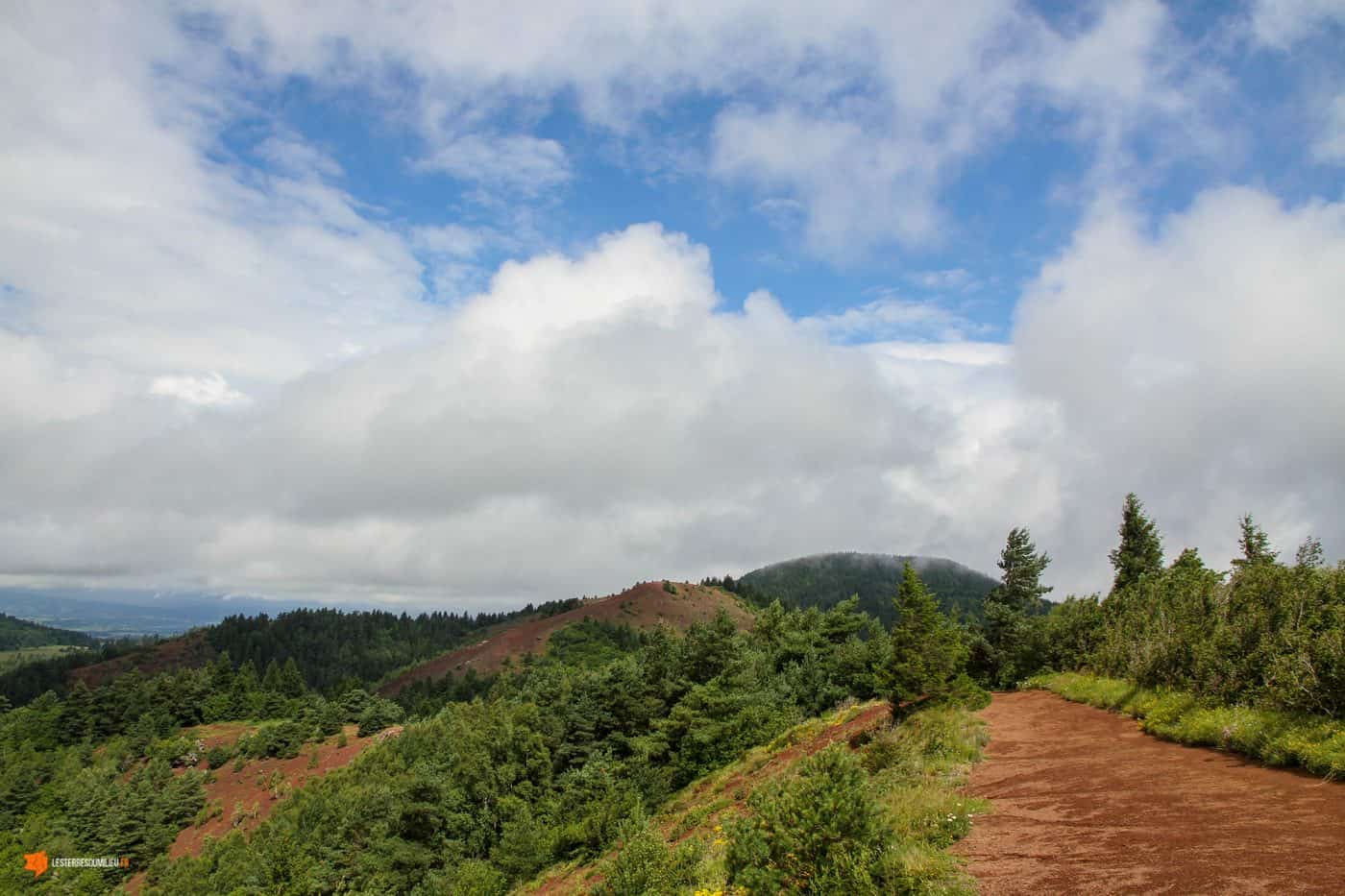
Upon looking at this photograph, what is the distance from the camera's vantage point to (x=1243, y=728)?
16734mm

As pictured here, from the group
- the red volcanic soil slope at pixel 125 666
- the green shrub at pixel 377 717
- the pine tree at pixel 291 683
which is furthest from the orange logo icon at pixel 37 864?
the red volcanic soil slope at pixel 125 666

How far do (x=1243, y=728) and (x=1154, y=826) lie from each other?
7.64 m

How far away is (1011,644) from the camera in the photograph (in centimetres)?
4472

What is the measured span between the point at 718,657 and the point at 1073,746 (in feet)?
108

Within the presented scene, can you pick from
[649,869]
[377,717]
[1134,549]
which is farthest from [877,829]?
[377,717]

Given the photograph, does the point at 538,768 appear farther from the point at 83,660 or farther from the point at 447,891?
the point at 83,660

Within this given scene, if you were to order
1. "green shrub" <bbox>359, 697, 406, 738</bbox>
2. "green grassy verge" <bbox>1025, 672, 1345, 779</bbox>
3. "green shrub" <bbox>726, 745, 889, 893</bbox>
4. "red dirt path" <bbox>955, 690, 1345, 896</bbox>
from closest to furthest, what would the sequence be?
"red dirt path" <bbox>955, 690, 1345, 896</bbox>, "green shrub" <bbox>726, 745, 889, 893</bbox>, "green grassy verge" <bbox>1025, 672, 1345, 779</bbox>, "green shrub" <bbox>359, 697, 406, 738</bbox>

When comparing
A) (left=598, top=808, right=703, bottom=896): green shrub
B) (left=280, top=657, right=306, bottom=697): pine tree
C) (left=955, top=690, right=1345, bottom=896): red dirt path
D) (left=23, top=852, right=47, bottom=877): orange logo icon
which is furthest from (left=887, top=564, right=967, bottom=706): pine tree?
(left=280, top=657, right=306, bottom=697): pine tree

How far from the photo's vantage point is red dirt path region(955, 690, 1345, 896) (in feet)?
31.7

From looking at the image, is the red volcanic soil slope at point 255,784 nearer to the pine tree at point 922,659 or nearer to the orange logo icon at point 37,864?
the orange logo icon at point 37,864

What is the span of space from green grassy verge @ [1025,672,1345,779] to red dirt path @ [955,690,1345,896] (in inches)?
20.1

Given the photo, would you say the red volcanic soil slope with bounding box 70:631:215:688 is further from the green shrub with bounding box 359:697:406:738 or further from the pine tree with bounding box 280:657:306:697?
the green shrub with bounding box 359:697:406:738

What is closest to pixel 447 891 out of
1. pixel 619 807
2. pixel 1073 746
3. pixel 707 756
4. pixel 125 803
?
pixel 619 807

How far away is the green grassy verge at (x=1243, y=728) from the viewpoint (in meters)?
14.1
